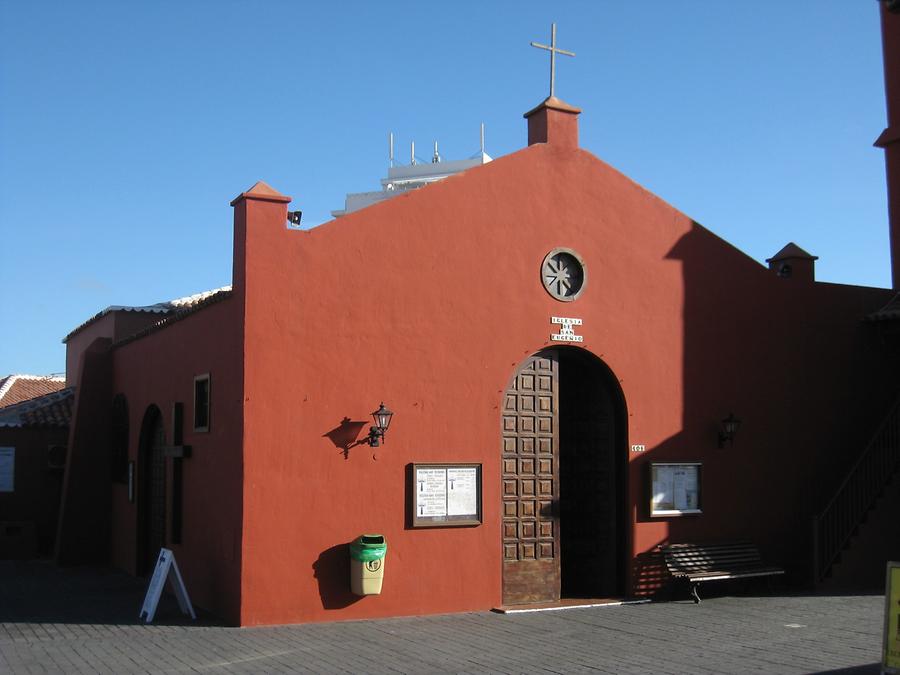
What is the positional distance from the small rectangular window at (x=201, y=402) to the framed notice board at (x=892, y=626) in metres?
8.22

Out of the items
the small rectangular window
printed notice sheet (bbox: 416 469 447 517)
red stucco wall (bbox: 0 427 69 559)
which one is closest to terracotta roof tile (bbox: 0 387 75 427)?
red stucco wall (bbox: 0 427 69 559)

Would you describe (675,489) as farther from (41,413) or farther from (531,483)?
(41,413)

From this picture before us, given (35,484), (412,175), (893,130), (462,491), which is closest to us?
(462,491)

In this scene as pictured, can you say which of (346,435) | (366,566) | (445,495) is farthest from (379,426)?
(366,566)

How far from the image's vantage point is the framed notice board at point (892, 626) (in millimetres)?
8070

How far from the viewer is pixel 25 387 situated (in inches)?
1104

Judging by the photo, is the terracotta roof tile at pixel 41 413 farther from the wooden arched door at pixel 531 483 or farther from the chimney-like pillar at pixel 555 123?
the chimney-like pillar at pixel 555 123

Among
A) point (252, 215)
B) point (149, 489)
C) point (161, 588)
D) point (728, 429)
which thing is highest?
point (252, 215)

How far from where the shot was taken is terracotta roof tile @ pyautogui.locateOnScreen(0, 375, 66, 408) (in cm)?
2670

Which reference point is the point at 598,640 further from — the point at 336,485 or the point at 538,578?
the point at 336,485

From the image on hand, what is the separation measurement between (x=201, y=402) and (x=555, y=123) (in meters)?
6.29

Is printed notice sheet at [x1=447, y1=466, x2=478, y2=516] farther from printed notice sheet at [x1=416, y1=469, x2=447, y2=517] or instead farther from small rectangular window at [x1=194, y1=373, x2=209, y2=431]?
small rectangular window at [x1=194, y1=373, x2=209, y2=431]

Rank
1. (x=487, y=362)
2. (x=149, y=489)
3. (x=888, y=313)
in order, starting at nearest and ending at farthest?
(x=487, y=362), (x=888, y=313), (x=149, y=489)

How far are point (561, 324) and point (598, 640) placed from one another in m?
4.49
